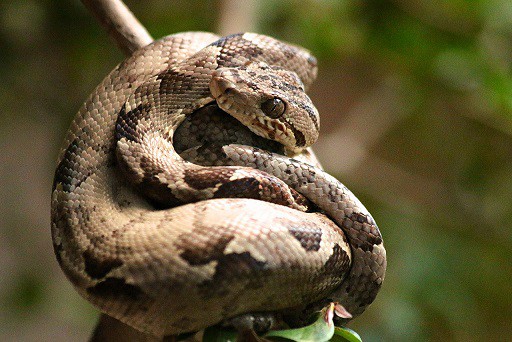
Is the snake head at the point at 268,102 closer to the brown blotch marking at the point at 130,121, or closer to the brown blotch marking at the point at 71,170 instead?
the brown blotch marking at the point at 130,121

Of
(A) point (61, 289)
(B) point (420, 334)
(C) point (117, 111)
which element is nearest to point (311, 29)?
(B) point (420, 334)

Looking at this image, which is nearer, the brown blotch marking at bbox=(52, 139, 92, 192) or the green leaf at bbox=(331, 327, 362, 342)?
the green leaf at bbox=(331, 327, 362, 342)

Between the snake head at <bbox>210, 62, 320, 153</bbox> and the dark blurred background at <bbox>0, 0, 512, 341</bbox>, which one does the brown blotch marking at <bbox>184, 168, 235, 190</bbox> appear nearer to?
the snake head at <bbox>210, 62, 320, 153</bbox>

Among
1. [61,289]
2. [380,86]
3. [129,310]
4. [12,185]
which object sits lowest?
[61,289]

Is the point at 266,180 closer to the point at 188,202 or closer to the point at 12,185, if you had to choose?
the point at 188,202

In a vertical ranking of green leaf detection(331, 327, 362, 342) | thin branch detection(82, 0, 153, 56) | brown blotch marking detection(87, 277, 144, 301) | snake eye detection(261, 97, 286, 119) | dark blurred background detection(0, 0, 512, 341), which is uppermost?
thin branch detection(82, 0, 153, 56)

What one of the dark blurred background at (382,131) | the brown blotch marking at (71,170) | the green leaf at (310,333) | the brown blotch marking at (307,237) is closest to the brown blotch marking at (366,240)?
the brown blotch marking at (307,237)

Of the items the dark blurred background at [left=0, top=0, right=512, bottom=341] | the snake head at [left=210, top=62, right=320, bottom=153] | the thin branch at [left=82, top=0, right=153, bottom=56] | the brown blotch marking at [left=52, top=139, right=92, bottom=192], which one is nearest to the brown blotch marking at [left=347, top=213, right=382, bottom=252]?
the snake head at [left=210, top=62, right=320, bottom=153]
